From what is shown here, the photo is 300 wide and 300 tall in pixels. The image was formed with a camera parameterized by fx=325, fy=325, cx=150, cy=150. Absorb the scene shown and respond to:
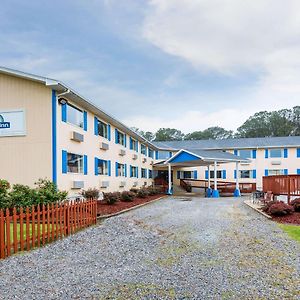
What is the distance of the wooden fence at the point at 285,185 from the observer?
1520 centimetres

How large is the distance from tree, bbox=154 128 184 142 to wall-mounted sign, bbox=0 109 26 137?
59.7 meters

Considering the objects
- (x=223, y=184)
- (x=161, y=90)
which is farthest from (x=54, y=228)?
(x=223, y=184)

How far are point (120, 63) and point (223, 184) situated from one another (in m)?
20.7

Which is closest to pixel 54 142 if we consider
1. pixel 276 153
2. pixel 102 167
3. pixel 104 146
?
pixel 104 146

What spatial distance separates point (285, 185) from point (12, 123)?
44.2 ft

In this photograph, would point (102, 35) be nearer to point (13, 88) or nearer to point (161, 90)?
point (13, 88)

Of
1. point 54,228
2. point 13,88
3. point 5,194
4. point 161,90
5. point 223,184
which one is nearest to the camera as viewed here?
point 54,228

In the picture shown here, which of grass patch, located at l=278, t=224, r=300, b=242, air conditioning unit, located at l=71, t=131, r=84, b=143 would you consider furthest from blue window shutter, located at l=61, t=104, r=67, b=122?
grass patch, located at l=278, t=224, r=300, b=242

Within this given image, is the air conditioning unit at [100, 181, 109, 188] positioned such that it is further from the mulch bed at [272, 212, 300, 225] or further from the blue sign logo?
the mulch bed at [272, 212, 300, 225]

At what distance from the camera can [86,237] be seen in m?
8.88

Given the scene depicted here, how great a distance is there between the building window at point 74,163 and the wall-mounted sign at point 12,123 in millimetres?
2484

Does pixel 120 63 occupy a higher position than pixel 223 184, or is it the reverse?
pixel 120 63

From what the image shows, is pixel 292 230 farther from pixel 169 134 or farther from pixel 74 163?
pixel 169 134

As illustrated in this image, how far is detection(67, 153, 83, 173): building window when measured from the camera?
52.8 ft
